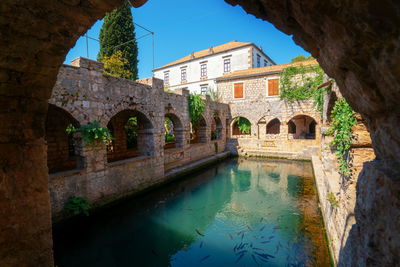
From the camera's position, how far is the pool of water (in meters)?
4.11

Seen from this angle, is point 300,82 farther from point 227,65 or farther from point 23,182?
point 23,182

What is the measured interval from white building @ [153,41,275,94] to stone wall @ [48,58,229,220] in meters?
13.2

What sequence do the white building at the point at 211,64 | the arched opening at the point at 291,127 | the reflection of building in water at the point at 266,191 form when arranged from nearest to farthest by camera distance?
1. the reflection of building in water at the point at 266,191
2. the arched opening at the point at 291,127
3. the white building at the point at 211,64

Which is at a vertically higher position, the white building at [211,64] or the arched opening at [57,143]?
the white building at [211,64]

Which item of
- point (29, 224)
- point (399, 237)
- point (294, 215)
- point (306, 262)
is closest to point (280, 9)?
point (399, 237)

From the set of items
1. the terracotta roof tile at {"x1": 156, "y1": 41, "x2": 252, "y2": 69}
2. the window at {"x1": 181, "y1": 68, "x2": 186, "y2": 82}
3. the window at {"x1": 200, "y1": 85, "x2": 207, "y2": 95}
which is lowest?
the window at {"x1": 200, "y1": 85, "x2": 207, "y2": 95}

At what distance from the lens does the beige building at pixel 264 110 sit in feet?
43.8

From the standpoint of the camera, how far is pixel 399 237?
849 millimetres

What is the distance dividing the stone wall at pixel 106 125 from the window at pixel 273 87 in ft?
25.7

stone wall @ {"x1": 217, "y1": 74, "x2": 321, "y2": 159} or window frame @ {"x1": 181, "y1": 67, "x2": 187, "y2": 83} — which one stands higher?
window frame @ {"x1": 181, "y1": 67, "x2": 187, "y2": 83}

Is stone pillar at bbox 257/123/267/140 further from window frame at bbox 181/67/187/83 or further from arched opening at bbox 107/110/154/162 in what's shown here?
window frame at bbox 181/67/187/83

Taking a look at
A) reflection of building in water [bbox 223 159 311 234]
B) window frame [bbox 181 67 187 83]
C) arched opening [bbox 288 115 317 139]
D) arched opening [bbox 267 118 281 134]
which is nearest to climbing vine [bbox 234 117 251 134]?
arched opening [bbox 267 118 281 134]

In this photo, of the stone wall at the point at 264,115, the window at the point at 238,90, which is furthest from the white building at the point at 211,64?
the stone wall at the point at 264,115

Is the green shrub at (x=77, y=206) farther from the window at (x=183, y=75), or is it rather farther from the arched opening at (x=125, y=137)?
the window at (x=183, y=75)
